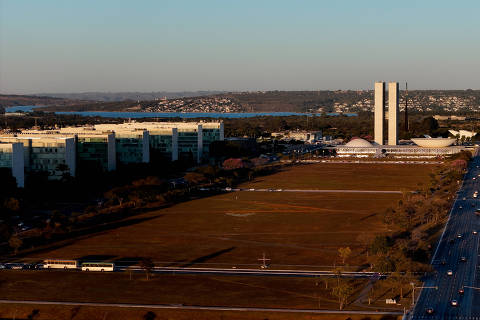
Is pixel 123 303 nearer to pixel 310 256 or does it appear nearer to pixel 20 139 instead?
pixel 310 256

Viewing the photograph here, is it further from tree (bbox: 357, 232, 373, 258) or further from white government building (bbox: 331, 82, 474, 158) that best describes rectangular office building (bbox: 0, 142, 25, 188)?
white government building (bbox: 331, 82, 474, 158)

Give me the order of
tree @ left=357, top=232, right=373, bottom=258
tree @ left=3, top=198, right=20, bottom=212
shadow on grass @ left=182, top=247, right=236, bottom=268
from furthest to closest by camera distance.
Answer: tree @ left=3, top=198, right=20, bottom=212 → tree @ left=357, top=232, right=373, bottom=258 → shadow on grass @ left=182, top=247, right=236, bottom=268

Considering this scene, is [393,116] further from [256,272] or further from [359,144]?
[256,272]

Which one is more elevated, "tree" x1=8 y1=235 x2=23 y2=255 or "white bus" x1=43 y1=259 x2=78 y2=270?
"tree" x1=8 y1=235 x2=23 y2=255

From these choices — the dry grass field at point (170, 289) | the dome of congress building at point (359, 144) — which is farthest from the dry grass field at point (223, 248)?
the dome of congress building at point (359, 144)

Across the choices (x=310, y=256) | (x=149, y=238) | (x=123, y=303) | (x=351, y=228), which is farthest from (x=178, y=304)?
(x=351, y=228)

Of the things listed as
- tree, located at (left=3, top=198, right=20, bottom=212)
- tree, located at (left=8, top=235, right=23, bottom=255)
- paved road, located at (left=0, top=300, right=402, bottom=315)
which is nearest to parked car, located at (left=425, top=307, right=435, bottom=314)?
paved road, located at (left=0, top=300, right=402, bottom=315)

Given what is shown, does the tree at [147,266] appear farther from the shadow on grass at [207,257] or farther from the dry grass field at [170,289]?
the shadow on grass at [207,257]
